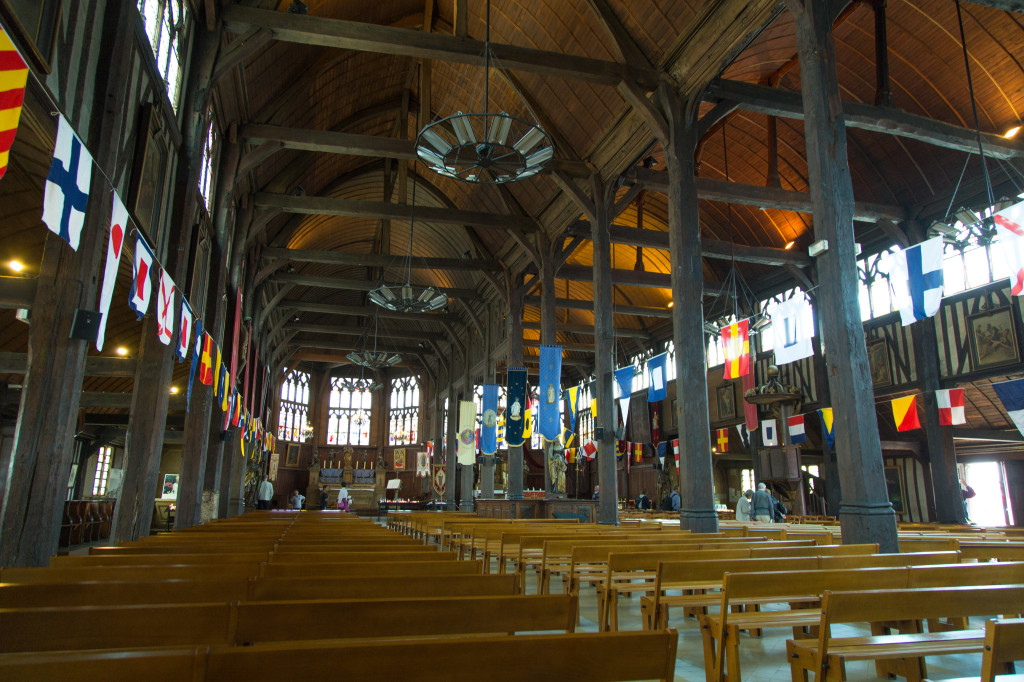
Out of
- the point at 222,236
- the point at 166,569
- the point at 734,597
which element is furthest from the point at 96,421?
the point at 734,597

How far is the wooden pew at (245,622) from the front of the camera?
2119 millimetres

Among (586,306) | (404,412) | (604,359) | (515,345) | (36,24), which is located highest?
(586,306)

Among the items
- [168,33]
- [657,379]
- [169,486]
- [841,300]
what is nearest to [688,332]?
[841,300]

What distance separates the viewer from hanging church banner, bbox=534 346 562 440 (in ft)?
48.1

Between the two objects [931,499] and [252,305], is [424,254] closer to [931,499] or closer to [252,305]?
[252,305]

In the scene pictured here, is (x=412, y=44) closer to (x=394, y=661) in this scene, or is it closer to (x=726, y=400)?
(x=394, y=661)

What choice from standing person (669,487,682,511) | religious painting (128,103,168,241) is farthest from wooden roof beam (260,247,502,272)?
religious painting (128,103,168,241)

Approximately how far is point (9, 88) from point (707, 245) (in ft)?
52.2

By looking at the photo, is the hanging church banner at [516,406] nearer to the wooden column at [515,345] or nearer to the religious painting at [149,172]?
the wooden column at [515,345]

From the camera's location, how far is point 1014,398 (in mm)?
11492

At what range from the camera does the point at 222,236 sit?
42.4 feet

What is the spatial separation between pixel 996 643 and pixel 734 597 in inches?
51.7

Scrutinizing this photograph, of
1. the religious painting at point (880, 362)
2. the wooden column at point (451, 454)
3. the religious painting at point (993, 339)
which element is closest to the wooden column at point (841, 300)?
the religious painting at point (993, 339)

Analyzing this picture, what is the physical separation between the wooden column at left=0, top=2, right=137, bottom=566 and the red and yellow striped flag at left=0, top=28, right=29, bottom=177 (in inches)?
56.0
